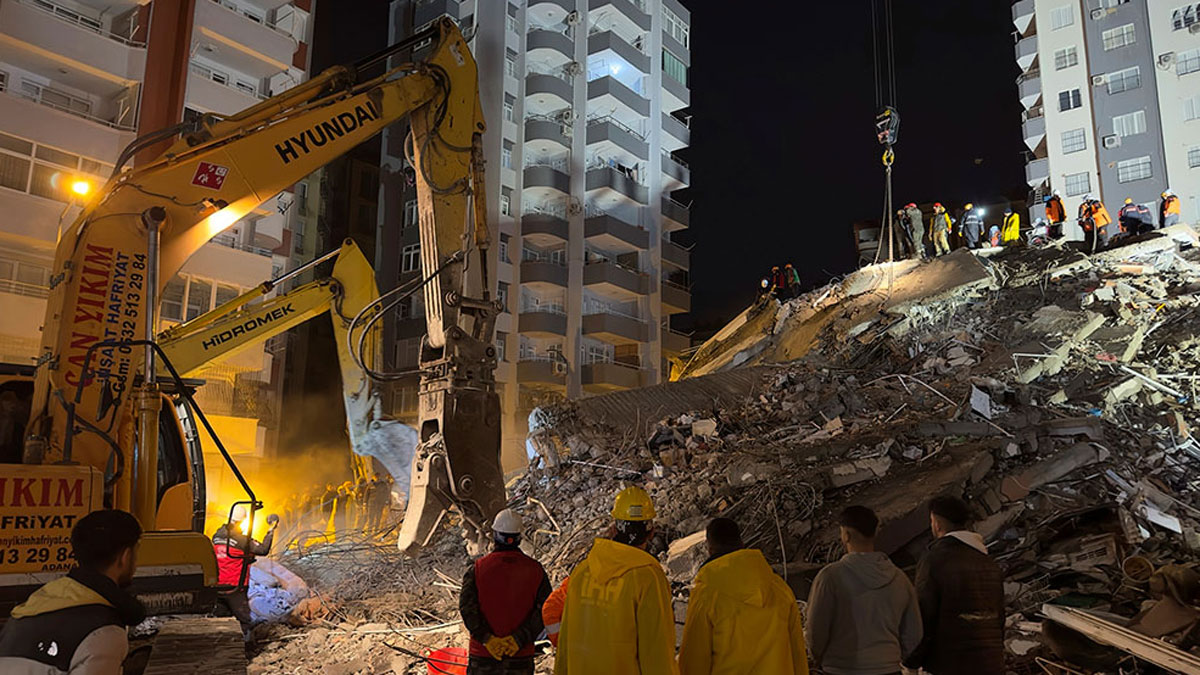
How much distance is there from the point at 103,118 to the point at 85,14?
8.68 feet

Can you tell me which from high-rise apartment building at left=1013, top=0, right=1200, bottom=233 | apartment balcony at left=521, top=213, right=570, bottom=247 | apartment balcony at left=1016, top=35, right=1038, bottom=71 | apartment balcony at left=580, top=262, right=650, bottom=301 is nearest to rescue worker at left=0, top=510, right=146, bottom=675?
apartment balcony at left=521, top=213, right=570, bottom=247

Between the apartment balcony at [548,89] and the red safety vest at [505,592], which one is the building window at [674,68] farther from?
the red safety vest at [505,592]

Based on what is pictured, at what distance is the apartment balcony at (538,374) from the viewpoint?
30.3 meters

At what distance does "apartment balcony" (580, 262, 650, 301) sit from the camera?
3291 centimetres

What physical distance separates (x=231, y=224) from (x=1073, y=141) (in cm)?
3647

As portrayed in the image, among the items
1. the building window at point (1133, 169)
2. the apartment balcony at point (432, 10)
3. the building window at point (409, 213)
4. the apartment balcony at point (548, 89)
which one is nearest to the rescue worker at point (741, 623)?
the building window at point (409, 213)

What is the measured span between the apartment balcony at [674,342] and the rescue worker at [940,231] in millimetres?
16150

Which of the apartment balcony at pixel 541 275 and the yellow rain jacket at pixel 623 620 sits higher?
the apartment balcony at pixel 541 275

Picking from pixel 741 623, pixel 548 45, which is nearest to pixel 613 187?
pixel 548 45

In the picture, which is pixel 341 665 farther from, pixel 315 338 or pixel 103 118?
pixel 315 338

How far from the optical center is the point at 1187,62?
30.8 meters

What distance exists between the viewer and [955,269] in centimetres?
1861

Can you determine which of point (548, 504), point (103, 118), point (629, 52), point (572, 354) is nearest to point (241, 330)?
point (548, 504)

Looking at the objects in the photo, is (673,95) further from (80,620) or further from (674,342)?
(80,620)
